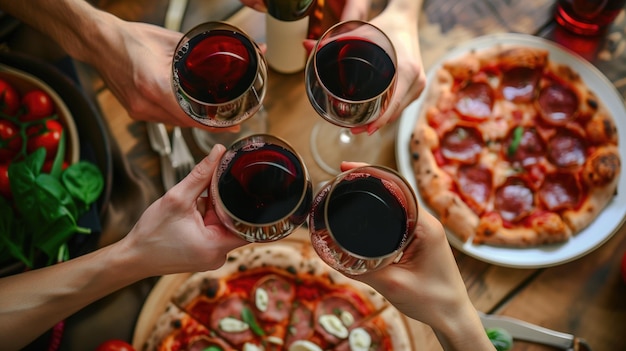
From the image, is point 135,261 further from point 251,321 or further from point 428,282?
point 428,282

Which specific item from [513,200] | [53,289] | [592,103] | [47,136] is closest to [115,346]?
[53,289]

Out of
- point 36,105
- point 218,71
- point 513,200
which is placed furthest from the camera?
point 513,200

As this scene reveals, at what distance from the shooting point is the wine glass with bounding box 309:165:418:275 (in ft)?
3.83

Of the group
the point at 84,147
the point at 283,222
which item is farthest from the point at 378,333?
the point at 84,147

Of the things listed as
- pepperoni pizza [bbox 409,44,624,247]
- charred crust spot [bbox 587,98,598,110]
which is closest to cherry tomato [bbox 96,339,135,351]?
pepperoni pizza [bbox 409,44,624,247]

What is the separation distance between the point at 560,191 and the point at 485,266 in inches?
13.7

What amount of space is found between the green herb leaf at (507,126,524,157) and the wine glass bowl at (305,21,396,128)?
758 mm

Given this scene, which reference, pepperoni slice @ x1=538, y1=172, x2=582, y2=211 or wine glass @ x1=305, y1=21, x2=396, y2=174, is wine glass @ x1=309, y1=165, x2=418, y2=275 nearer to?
wine glass @ x1=305, y1=21, x2=396, y2=174

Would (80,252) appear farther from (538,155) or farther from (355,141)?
(538,155)

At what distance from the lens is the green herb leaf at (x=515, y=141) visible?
1.94 metres

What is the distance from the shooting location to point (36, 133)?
1.69 metres

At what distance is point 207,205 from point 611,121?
1323mm

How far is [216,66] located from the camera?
1353 millimetres

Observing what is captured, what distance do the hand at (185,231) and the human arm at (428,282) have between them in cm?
30
